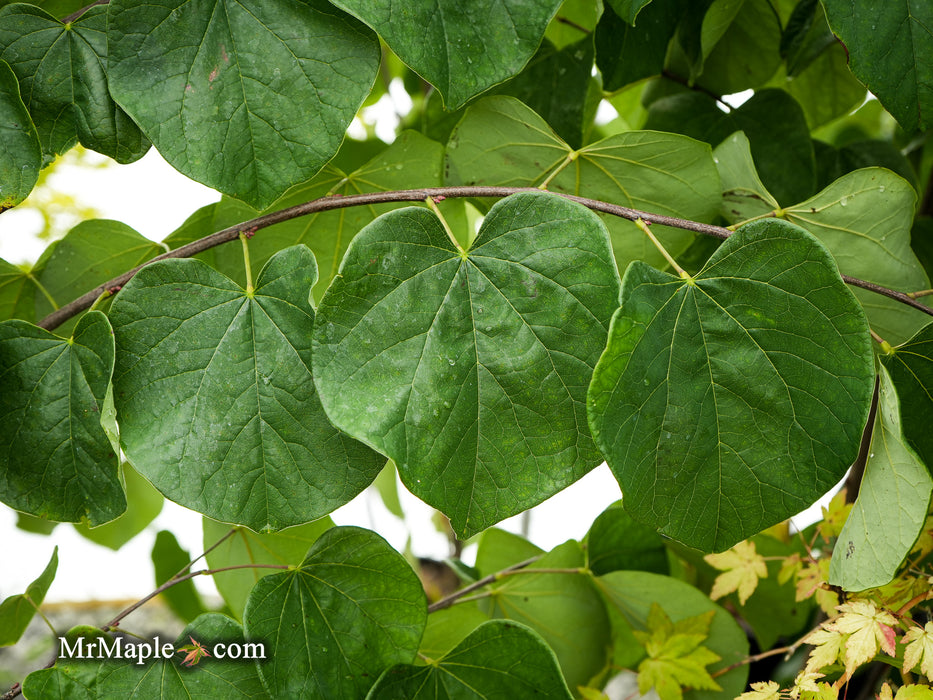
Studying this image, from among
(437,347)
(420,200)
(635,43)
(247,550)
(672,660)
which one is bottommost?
(672,660)

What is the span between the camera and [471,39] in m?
0.48

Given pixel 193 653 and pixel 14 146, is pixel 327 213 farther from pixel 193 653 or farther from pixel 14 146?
pixel 193 653

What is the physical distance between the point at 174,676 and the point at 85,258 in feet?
1.26

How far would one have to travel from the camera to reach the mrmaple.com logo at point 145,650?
54 centimetres

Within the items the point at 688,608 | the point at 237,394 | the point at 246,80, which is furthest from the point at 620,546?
the point at 246,80

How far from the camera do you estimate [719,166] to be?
0.65 metres

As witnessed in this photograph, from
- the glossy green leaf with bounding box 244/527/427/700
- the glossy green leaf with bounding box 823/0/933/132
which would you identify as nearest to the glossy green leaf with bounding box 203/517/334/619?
the glossy green leaf with bounding box 244/527/427/700

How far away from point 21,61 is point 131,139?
89 millimetres

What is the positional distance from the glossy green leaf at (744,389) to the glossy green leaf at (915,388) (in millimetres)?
110

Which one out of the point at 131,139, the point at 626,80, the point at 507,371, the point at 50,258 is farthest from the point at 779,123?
the point at 50,258

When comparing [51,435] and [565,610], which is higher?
[51,435]

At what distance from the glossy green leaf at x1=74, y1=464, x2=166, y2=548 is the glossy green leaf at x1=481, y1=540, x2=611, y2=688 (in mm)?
450

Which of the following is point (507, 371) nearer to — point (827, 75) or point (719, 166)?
point (719, 166)

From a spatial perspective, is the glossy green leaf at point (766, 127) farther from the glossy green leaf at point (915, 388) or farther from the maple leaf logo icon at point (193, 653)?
the maple leaf logo icon at point (193, 653)
